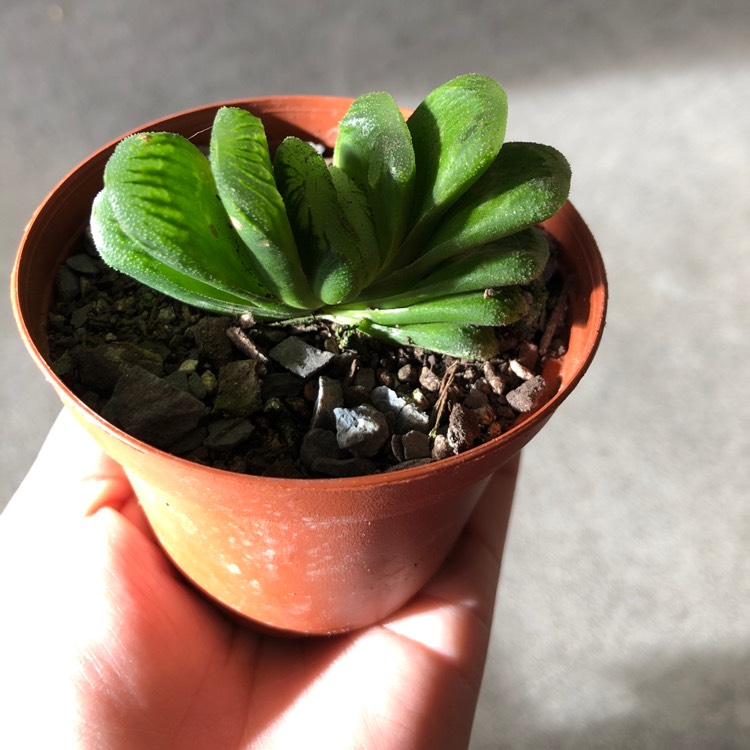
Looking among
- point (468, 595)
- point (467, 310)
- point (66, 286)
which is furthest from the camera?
point (468, 595)

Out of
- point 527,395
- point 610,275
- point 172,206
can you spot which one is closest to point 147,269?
point 172,206

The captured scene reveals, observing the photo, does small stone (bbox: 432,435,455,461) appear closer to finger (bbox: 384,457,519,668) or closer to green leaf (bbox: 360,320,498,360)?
green leaf (bbox: 360,320,498,360)

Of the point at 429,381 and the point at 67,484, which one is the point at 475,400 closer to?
the point at 429,381

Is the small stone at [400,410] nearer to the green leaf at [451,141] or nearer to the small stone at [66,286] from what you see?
the green leaf at [451,141]

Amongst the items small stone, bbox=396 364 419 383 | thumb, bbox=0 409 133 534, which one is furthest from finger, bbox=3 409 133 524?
small stone, bbox=396 364 419 383

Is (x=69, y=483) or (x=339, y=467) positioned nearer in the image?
(x=339, y=467)

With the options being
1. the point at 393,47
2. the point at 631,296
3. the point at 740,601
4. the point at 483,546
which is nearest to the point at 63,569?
the point at 483,546

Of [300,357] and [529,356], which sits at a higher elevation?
[300,357]
